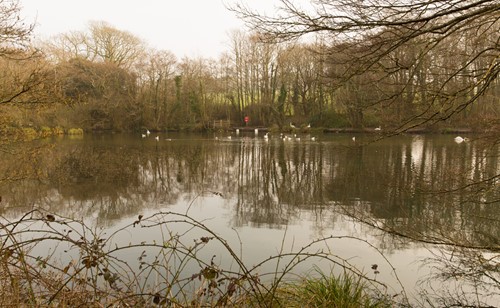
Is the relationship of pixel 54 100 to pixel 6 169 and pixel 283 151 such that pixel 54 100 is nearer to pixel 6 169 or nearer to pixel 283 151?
pixel 6 169

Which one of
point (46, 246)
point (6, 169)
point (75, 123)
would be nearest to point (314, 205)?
point (46, 246)

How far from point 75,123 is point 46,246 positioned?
99.5ft

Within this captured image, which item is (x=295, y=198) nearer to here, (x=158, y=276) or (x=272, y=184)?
(x=272, y=184)

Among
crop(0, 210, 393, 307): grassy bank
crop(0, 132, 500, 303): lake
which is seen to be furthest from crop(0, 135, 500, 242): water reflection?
crop(0, 210, 393, 307): grassy bank

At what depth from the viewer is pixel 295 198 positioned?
9.84 metres

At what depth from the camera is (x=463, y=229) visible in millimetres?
6723

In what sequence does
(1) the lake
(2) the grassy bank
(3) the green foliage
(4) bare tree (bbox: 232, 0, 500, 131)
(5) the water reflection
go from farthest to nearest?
(3) the green foliage → (5) the water reflection → (1) the lake → (4) bare tree (bbox: 232, 0, 500, 131) → (2) the grassy bank

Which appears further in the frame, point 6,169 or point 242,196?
point 6,169

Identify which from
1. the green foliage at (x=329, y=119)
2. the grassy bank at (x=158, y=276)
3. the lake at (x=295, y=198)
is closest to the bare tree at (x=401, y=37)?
the lake at (x=295, y=198)

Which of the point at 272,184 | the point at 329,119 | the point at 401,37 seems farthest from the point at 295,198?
the point at 329,119

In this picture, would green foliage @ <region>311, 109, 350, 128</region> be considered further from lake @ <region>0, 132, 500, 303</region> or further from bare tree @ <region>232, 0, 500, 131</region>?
bare tree @ <region>232, 0, 500, 131</region>

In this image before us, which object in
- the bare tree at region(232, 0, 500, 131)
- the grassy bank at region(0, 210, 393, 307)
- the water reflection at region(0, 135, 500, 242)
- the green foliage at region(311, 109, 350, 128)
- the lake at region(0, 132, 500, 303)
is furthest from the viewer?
the green foliage at region(311, 109, 350, 128)

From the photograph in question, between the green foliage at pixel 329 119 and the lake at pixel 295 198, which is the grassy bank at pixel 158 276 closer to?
the lake at pixel 295 198

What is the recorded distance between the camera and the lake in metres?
5.62
